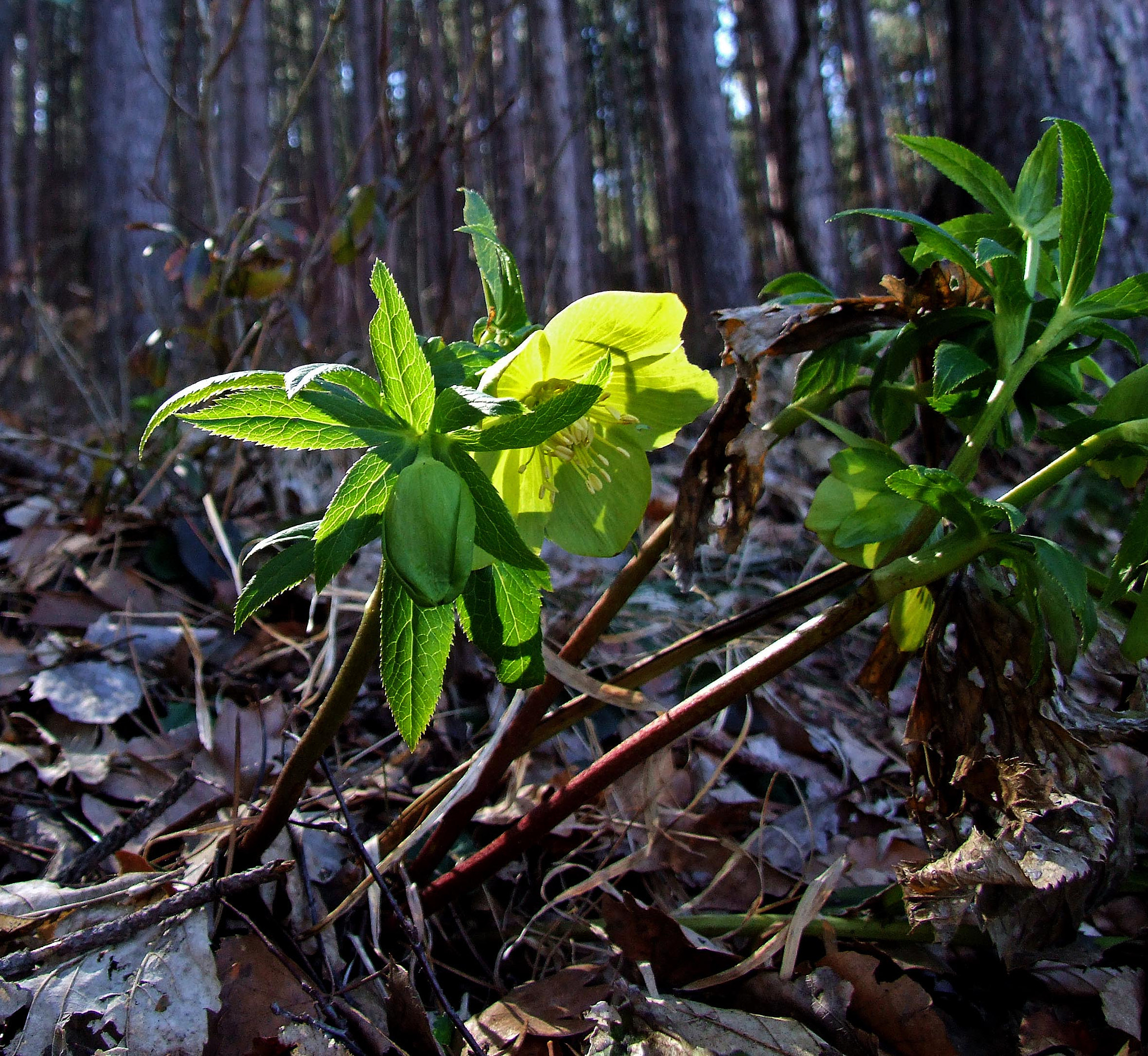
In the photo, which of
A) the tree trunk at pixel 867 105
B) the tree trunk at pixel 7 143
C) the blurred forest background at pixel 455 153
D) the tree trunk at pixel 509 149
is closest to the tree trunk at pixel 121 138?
the blurred forest background at pixel 455 153

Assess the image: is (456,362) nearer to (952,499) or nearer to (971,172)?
(952,499)

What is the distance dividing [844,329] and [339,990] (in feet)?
2.82

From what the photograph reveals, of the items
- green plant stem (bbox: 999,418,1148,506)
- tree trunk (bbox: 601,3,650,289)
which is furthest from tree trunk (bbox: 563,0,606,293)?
green plant stem (bbox: 999,418,1148,506)

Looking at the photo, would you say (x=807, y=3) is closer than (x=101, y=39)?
Yes

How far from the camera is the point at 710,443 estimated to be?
2.95 feet

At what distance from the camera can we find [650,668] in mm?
931

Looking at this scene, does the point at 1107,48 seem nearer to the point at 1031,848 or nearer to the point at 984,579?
the point at 984,579

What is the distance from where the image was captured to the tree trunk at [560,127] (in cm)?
560

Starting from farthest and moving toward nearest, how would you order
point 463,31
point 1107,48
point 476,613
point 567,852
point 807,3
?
point 463,31 < point 807,3 < point 1107,48 < point 567,852 < point 476,613

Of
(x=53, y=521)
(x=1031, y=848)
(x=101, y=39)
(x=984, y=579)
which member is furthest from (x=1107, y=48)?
(x=101, y=39)

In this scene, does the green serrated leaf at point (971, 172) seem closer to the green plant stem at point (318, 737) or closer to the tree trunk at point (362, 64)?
the green plant stem at point (318, 737)

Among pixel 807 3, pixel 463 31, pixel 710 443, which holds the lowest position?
pixel 710 443

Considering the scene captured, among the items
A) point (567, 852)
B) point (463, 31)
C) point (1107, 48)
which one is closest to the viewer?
point (567, 852)

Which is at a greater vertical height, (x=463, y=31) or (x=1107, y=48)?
(x=463, y=31)
